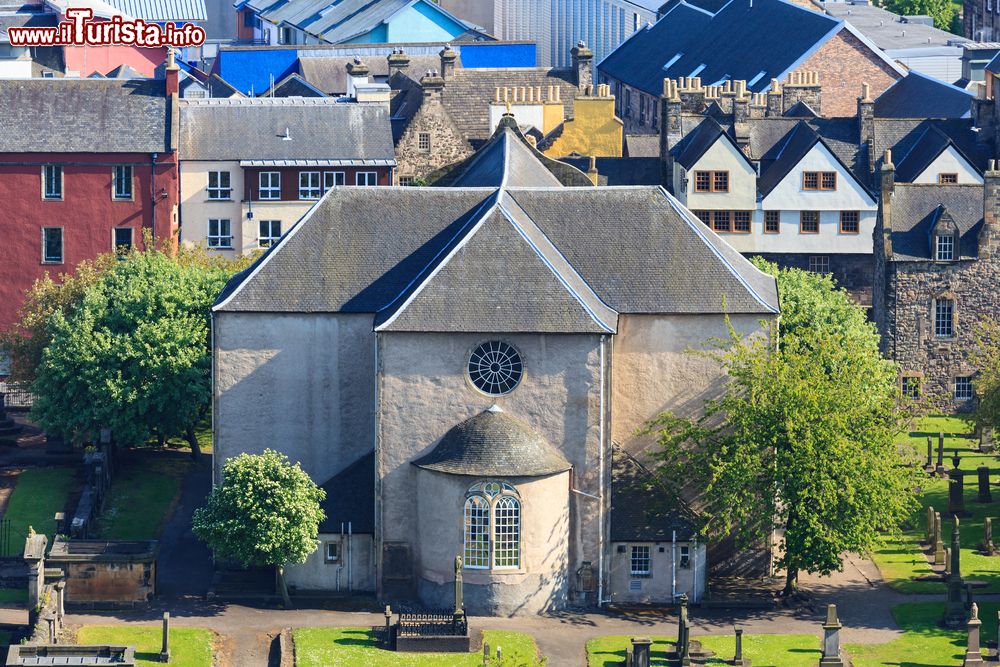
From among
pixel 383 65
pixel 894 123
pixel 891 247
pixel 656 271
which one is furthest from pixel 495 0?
pixel 656 271

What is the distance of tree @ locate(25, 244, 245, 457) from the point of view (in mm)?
96000

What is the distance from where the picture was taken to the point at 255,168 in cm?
12094

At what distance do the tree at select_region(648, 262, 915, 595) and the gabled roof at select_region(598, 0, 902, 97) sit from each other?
58.3 metres

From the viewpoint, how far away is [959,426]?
364ft

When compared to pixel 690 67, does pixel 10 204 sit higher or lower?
lower

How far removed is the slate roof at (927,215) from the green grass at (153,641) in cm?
4405

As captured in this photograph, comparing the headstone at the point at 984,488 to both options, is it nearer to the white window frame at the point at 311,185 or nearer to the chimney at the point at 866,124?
the chimney at the point at 866,124

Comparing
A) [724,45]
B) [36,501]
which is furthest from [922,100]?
[36,501]

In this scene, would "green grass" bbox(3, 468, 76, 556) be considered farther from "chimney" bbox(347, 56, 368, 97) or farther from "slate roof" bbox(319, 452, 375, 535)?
"chimney" bbox(347, 56, 368, 97)

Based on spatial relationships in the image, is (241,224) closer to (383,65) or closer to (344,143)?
(344,143)

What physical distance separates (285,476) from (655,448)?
13.8 meters

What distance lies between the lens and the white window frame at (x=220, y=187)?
121 meters

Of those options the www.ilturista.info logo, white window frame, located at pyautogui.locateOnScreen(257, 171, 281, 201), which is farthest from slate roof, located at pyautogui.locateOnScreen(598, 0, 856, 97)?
white window frame, located at pyautogui.locateOnScreen(257, 171, 281, 201)

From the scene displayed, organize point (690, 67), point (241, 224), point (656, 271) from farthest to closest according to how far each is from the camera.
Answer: point (690, 67), point (241, 224), point (656, 271)
